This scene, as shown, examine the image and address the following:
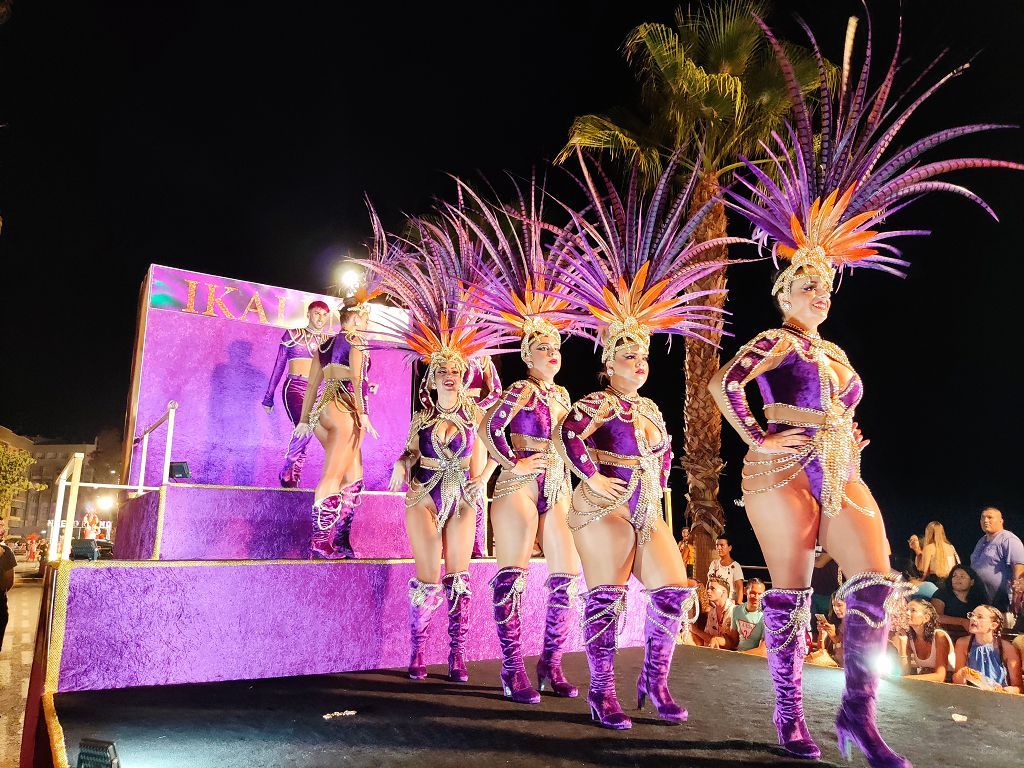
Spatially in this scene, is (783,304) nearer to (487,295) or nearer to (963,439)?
(487,295)

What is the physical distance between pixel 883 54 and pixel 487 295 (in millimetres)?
10514

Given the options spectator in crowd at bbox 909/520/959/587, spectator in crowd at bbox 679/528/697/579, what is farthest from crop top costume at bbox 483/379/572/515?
spectator in crowd at bbox 679/528/697/579

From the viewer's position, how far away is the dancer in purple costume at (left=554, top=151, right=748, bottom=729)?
421cm

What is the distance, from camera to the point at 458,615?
17.8ft

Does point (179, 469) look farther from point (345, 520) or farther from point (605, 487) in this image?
point (605, 487)

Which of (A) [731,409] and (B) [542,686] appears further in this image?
(B) [542,686]

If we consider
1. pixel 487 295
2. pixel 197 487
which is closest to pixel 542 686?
pixel 487 295

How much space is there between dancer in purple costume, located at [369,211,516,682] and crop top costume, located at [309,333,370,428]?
2.86 feet

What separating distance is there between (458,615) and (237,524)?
8.83 feet

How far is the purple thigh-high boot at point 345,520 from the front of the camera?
6.45 metres

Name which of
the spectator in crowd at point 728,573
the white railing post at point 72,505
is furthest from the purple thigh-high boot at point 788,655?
the spectator in crowd at point 728,573

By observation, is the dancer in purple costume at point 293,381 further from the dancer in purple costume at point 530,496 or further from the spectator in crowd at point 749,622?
the spectator in crowd at point 749,622

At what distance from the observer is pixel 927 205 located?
12.7 m

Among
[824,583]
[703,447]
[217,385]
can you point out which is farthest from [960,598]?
[217,385]
